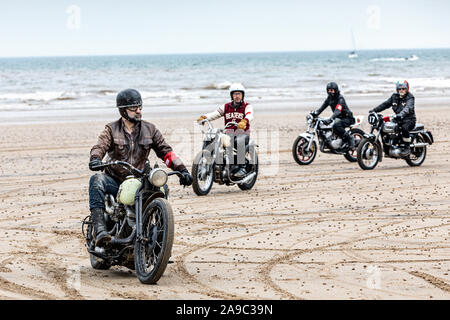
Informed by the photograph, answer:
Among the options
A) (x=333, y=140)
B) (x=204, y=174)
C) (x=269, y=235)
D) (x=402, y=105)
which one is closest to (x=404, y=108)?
(x=402, y=105)

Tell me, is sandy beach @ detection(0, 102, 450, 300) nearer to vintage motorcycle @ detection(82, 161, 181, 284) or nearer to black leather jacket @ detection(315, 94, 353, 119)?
vintage motorcycle @ detection(82, 161, 181, 284)

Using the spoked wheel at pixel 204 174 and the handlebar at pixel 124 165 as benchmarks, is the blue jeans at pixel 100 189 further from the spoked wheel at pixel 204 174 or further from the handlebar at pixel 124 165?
the spoked wheel at pixel 204 174

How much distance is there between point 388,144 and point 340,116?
1279 mm

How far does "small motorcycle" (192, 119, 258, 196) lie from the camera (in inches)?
472

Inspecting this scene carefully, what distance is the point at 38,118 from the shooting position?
94.8 ft

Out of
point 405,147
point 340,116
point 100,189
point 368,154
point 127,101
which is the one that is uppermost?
point 127,101

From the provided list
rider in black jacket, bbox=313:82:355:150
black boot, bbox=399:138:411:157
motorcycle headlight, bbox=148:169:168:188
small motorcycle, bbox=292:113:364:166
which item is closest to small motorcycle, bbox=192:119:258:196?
small motorcycle, bbox=292:113:364:166

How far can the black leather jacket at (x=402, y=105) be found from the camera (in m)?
14.6

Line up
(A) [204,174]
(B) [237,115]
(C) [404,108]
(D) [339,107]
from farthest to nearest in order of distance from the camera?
(D) [339,107]
(C) [404,108]
(B) [237,115]
(A) [204,174]

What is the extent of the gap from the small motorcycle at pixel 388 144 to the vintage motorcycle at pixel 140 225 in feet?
27.8

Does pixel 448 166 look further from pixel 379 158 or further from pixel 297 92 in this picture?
pixel 297 92

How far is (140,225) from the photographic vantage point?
6.65 meters

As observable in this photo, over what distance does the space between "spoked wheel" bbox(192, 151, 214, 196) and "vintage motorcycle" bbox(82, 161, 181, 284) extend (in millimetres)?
4857

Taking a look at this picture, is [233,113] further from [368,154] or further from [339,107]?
[339,107]
